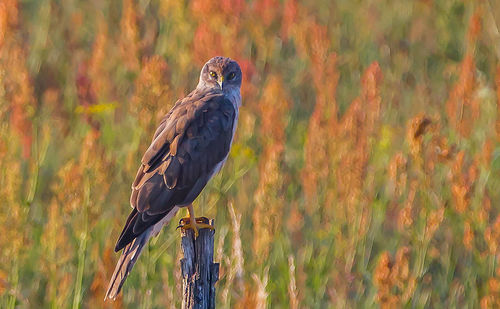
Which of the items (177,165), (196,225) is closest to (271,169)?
(196,225)

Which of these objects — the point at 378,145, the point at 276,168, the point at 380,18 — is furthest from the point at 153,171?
the point at 380,18

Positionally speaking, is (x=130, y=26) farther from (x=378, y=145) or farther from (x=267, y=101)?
(x=378, y=145)

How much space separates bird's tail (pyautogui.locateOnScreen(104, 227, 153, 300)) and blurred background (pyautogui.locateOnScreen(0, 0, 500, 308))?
17 cm

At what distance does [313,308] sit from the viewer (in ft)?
16.0

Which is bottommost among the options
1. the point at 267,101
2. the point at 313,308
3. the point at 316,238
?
the point at 313,308

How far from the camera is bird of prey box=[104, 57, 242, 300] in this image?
4270 millimetres

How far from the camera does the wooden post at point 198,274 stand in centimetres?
375

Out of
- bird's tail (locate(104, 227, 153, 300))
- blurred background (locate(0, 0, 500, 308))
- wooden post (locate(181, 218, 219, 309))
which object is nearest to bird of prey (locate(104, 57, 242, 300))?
bird's tail (locate(104, 227, 153, 300))

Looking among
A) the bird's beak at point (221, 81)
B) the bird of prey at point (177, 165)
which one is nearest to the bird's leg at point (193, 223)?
the bird of prey at point (177, 165)

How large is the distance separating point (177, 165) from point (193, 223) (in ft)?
1.20

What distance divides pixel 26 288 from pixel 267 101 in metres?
1.76

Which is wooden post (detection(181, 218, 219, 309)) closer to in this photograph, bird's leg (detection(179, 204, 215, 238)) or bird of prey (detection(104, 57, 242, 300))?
bird's leg (detection(179, 204, 215, 238))

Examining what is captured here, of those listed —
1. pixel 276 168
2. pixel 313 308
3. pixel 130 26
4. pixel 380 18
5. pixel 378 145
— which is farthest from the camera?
pixel 380 18

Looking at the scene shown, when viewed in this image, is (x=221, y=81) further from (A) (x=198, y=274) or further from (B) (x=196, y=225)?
(A) (x=198, y=274)
